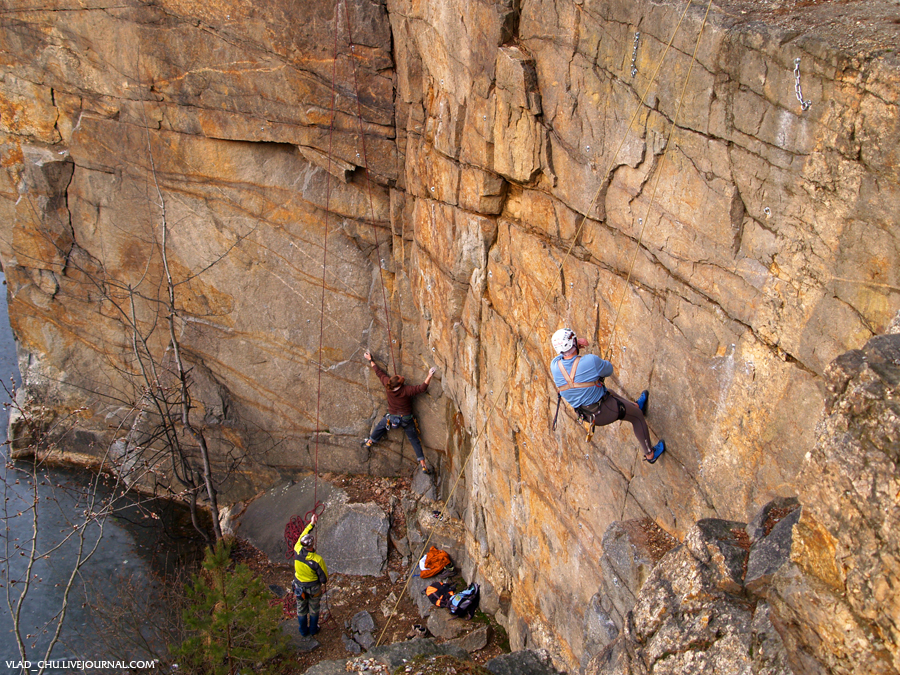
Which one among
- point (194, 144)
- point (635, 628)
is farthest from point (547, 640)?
point (194, 144)

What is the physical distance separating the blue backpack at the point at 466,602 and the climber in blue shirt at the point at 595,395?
509 cm

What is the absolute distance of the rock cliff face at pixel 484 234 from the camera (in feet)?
13.0

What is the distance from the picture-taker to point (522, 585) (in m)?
8.28

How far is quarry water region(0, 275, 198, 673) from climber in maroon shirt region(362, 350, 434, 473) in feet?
12.7

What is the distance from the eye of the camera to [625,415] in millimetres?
5258

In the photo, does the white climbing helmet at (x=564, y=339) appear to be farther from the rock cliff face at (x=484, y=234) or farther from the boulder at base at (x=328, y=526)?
the boulder at base at (x=328, y=526)

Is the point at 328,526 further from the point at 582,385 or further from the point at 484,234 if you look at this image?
the point at 582,385

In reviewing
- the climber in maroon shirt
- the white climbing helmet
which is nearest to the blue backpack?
the climber in maroon shirt

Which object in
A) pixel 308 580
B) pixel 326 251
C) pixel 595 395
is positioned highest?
pixel 595 395

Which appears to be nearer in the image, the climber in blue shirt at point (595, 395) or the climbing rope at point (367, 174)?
the climber in blue shirt at point (595, 395)

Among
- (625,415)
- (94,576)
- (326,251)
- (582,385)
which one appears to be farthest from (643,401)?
(94,576)

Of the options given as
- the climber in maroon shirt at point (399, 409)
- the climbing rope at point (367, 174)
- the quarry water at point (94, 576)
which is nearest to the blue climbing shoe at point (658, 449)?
the climber in maroon shirt at point (399, 409)

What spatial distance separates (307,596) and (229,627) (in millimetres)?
1424

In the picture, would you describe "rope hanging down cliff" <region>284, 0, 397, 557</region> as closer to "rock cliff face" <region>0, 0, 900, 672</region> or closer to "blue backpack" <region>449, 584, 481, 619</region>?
"rock cliff face" <region>0, 0, 900, 672</region>
